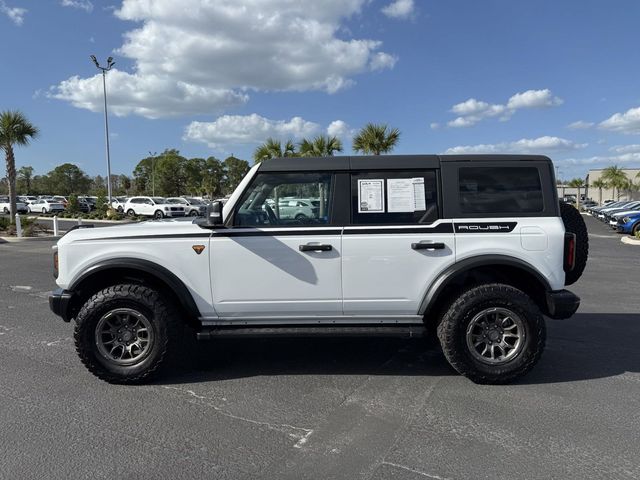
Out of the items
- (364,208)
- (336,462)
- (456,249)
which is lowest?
(336,462)

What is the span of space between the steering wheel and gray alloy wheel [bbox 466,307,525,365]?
6.17 feet

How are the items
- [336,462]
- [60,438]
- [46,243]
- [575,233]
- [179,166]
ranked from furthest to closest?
[179,166] → [46,243] → [575,233] → [60,438] → [336,462]

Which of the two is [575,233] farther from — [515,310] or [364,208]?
[364,208]

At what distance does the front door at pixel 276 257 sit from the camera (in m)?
4.09

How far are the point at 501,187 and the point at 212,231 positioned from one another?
8.32 ft

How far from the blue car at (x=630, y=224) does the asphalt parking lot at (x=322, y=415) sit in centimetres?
1671

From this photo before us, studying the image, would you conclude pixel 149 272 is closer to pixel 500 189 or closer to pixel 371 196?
pixel 371 196

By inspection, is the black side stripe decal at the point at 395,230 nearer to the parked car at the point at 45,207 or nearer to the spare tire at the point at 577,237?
the spare tire at the point at 577,237

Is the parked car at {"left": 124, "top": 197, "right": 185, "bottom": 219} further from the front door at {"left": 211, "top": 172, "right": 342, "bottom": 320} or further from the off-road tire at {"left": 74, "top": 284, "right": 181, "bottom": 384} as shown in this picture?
the front door at {"left": 211, "top": 172, "right": 342, "bottom": 320}

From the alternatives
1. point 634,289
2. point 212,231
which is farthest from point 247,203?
point 634,289

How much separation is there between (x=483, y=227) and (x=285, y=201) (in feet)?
5.65

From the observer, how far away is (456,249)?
407 centimetres

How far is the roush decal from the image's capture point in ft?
13.4

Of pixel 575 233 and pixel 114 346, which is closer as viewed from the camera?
pixel 114 346
